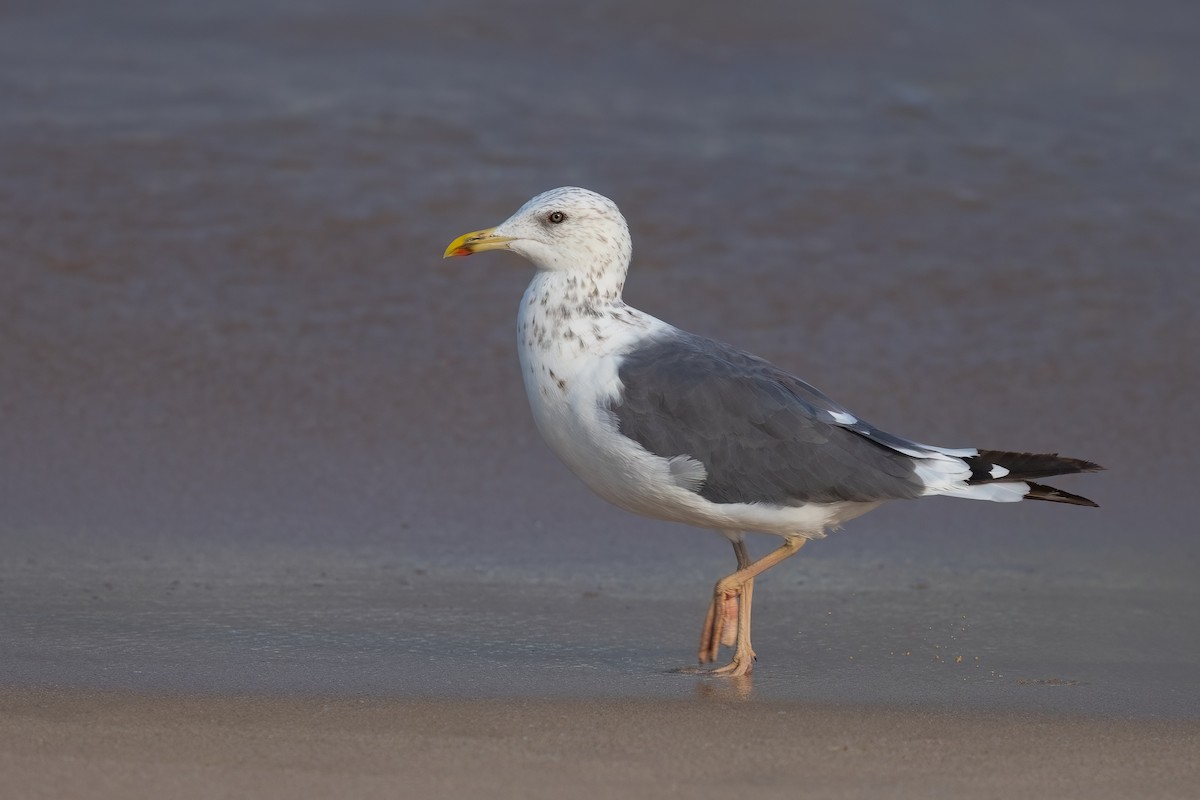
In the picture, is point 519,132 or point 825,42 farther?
point 825,42

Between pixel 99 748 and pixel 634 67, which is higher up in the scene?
pixel 634 67

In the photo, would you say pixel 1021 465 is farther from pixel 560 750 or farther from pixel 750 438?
pixel 560 750

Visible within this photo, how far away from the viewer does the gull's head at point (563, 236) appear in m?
4.51

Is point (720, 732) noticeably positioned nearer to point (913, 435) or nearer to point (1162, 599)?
point (1162, 599)

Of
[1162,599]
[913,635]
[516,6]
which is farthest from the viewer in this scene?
[516,6]

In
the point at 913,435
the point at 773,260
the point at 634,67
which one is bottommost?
the point at 913,435

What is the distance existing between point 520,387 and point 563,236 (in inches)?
88.0

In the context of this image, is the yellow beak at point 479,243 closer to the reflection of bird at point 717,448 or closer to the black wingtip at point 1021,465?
the reflection of bird at point 717,448

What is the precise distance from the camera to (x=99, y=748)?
339 centimetres

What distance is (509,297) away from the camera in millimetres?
7477

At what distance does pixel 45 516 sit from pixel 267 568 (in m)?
0.88

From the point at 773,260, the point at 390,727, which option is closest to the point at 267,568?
the point at 390,727

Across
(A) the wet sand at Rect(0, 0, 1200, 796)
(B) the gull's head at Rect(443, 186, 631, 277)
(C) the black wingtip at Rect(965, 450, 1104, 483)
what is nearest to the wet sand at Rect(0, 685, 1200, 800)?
(A) the wet sand at Rect(0, 0, 1200, 796)

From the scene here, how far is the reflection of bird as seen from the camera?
Result: 4277 mm
